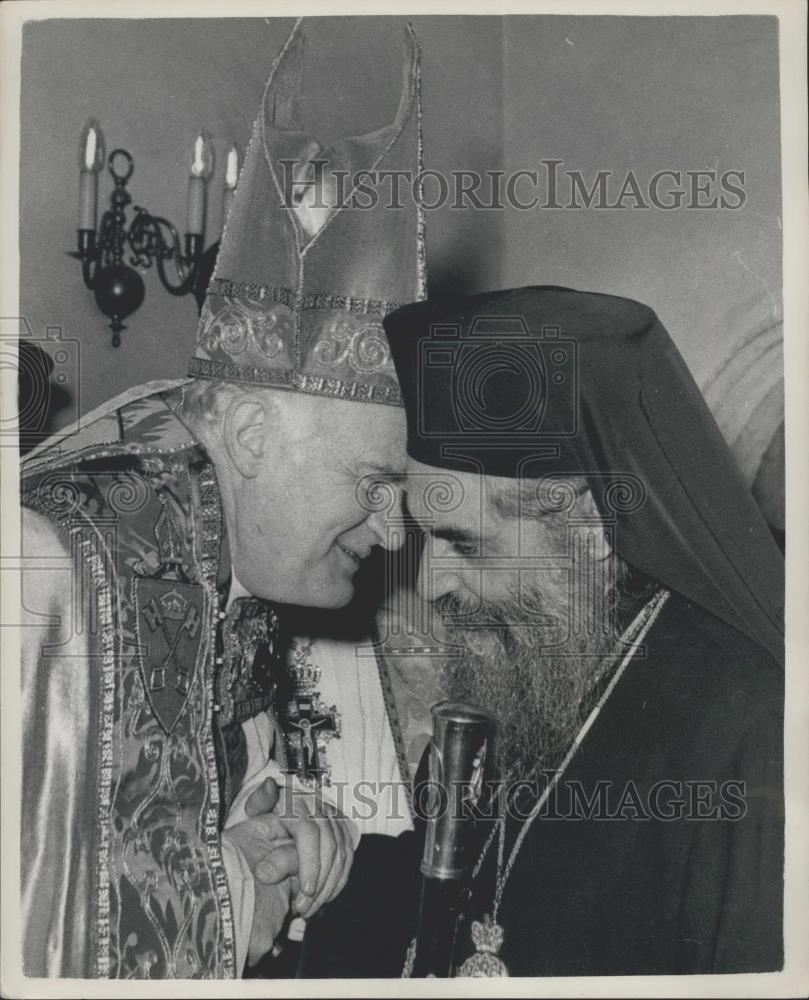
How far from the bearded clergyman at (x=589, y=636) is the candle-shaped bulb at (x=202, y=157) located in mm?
506

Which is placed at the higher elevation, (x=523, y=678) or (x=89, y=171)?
→ (x=89, y=171)

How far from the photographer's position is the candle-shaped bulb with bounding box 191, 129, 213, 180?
225 cm

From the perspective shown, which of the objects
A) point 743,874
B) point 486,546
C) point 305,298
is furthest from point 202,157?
point 743,874

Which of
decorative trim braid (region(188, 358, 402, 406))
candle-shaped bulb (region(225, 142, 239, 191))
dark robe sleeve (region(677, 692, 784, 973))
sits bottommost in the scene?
dark robe sleeve (region(677, 692, 784, 973))

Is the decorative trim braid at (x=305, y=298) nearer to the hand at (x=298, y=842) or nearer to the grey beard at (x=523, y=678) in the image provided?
the grey beard at (x=523, y=678)

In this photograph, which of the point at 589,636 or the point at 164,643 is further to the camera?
the point at 589,636

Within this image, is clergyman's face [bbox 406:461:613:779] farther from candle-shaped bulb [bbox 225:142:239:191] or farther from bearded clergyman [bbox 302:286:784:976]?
candle-shaped bulb [bbox 225:142:239:191]

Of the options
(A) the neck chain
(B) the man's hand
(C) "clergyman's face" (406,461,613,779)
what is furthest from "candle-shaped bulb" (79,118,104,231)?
(A) the neck chain

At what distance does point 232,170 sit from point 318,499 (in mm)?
634

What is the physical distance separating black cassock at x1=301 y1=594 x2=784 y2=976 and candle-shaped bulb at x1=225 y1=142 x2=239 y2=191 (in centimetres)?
113

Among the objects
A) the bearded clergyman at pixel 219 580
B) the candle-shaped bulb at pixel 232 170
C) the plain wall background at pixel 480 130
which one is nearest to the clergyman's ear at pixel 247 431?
the bearded clergyman at pixel 219 580

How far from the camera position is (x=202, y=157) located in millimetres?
2248

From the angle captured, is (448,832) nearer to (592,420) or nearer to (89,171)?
(592,420)

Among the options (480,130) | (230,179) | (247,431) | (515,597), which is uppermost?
(480,130)
